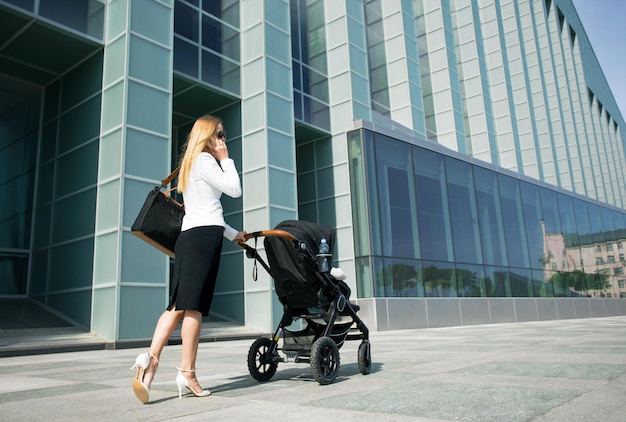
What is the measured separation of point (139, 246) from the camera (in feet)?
34.8

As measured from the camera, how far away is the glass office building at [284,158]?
11250 mm

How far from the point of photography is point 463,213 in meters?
19.0

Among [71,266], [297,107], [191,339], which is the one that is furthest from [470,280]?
[191,339]

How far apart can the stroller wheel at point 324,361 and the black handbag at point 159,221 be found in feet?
4.18

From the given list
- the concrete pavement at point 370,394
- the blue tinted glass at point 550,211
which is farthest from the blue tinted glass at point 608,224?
the concrete pavement at point 370,394

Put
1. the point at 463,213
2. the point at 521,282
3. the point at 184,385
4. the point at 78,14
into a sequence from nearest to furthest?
the point at 184,385
the point at 78,14
the point at 463,213
the point at 521,282

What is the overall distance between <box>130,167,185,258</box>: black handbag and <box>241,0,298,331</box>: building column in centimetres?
999

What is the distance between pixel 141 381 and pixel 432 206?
616 inches

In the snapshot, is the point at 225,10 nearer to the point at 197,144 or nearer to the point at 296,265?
the point at 197,144

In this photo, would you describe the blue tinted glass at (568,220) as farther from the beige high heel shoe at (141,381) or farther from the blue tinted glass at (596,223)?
the beige high heel shoe at (141,381)

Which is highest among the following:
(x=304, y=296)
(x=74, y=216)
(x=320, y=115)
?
(x=320, y=115)

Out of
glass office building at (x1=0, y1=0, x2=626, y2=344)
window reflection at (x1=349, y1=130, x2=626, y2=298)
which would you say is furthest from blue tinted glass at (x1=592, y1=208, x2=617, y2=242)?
window reflection at (x1=349, y1=130, x2=626, y2=298)

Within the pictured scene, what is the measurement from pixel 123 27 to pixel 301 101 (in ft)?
22.4

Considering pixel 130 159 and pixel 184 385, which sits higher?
pixel 130 159
